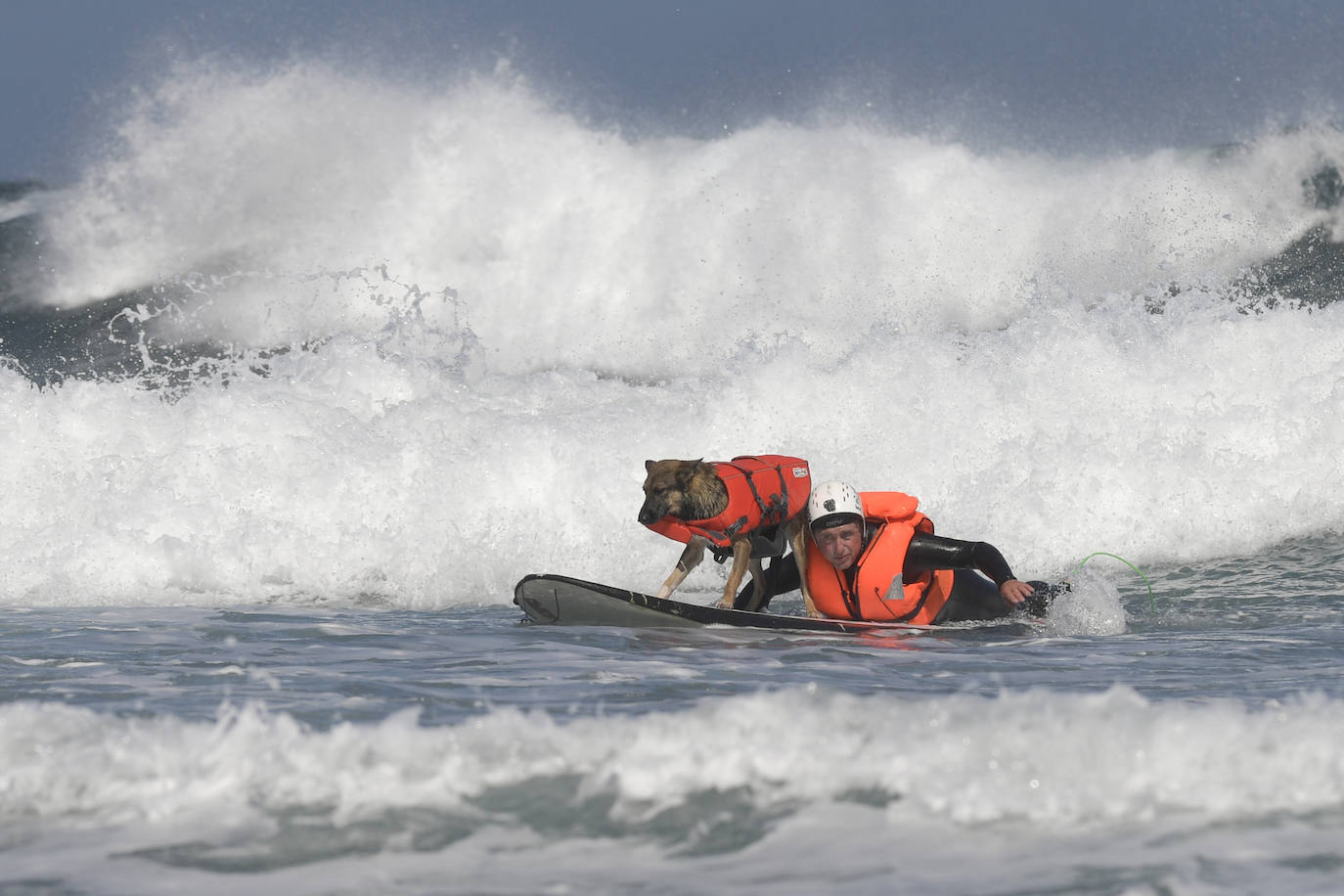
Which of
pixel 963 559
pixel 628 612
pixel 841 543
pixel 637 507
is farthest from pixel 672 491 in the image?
pixel 637 507

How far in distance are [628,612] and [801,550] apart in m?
1.05

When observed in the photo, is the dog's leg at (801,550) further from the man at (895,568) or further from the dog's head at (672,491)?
the dog's head at (672,491)

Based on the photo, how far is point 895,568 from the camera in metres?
7.25

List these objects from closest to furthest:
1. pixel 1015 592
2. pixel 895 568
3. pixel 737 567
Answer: pixel 1015 592 → pixel 895 568 → pixel 737 567

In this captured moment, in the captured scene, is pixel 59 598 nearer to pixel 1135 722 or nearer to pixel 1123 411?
pixel 1135 722

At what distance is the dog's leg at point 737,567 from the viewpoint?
7.47 metres

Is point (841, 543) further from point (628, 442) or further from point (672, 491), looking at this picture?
point (628, 442)

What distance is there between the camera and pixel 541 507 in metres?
11.4

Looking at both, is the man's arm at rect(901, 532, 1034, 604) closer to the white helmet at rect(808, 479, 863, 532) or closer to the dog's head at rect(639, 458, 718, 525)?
the white helmet at rect(808, 479, 863, 532)

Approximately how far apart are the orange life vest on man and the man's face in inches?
2.9

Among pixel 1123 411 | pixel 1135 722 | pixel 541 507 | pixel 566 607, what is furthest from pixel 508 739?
pixel 1123 411

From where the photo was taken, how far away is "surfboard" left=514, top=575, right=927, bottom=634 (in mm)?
7102

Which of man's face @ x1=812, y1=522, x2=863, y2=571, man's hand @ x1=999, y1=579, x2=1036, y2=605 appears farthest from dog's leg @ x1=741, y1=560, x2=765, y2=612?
man's hand @ x1=999, y1=579, x2=1036, y2=605

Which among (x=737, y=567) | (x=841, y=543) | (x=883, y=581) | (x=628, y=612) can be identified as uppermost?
(x=841, y=543)
